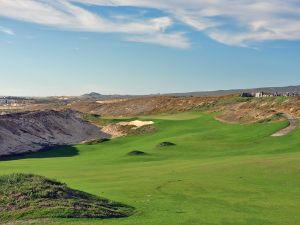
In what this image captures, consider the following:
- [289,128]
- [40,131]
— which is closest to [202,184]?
[289,128]

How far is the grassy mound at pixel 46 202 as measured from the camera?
20469 millimetres

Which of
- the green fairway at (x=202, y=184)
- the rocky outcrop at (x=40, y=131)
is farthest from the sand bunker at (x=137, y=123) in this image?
the green fairway at (x=202, y=184)

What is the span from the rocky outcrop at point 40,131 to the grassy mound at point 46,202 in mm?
42144

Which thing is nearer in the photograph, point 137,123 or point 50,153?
point 50,153

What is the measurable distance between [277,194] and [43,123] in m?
64.8

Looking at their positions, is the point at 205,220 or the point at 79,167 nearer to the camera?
the point at 205,220

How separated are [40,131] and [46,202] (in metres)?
61.4

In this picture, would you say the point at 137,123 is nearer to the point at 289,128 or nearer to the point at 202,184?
the point at 289,128

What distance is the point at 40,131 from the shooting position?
267ft

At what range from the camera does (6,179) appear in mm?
24031

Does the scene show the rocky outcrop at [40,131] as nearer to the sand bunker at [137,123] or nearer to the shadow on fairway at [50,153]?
the shadow on fairway at [50,153]

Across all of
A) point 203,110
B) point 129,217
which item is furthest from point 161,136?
point 129,217

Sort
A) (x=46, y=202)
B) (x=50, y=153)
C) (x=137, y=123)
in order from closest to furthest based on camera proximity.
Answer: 1. (x=46, y=202)
2. (x=50, y=153)
3. (x=137, y=123)

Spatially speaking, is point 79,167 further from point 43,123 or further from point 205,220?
point 43,123
